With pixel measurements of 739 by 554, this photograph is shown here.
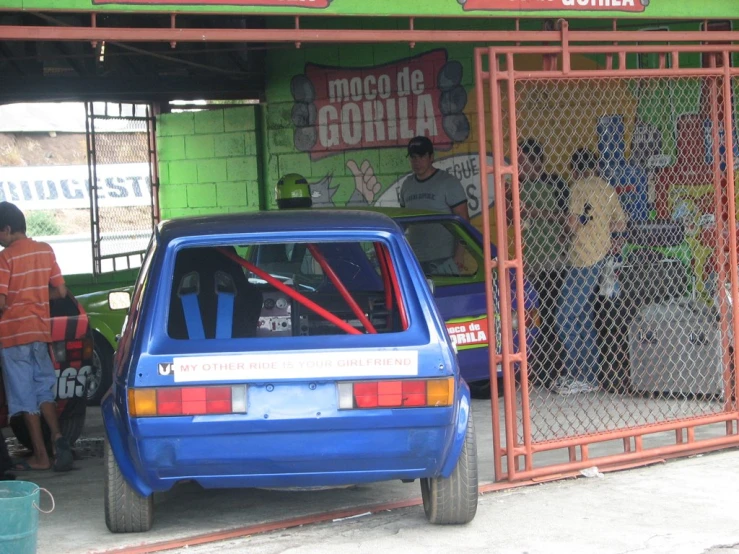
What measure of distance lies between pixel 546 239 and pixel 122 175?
8529mm

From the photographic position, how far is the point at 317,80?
13180 mm

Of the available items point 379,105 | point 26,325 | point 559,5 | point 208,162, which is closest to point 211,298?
point 26,325

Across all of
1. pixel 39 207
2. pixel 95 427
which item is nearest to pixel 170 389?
pixel 95 427

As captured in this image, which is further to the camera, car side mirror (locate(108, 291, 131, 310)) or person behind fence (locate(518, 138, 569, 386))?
person behind fence (locate(518, 138, 569, 386))

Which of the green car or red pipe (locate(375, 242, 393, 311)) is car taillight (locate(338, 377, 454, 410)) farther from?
the green car

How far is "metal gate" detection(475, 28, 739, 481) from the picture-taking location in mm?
7020

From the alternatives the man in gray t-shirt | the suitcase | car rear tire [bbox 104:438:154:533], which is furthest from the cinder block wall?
car rear tire [bbox 104:438:154:533]

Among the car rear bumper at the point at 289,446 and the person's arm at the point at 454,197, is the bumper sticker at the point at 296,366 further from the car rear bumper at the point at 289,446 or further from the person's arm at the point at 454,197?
the person's arm at the point at 454,197

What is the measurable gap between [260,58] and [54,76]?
250 cm

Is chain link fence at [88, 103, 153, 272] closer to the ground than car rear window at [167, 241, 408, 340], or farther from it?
farther from it

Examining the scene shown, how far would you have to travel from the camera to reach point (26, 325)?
724 cm

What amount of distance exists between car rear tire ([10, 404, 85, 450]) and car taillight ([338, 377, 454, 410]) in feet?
11.4

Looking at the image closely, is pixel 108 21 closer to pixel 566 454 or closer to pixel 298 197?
pixel 298 197

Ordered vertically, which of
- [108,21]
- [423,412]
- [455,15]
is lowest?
[423,412]
